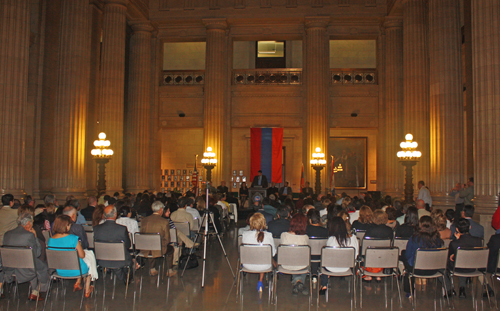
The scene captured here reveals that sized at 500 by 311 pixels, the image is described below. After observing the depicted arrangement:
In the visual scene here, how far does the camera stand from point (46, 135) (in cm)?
1614

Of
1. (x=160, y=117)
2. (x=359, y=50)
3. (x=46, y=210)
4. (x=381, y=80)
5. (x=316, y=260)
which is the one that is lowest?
(x=316, y=260)

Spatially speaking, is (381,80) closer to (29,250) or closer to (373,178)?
(373,178)

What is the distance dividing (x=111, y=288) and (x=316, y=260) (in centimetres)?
373

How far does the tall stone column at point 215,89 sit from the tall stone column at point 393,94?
866 centimetres

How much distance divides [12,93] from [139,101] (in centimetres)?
1028

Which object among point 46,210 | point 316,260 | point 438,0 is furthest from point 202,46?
point 316,260

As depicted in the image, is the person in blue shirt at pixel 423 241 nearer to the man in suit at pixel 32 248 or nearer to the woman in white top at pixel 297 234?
the woman in white top at pixel 297 234

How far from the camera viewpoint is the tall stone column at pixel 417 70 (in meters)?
16.9

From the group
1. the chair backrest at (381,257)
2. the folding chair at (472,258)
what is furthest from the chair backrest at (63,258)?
the folding chair at (472,258)

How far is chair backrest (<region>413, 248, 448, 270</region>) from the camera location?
20.1ft

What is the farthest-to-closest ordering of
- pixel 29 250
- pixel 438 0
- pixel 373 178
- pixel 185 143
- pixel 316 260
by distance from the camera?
1. pixel 185 143
2. pixel 373 178
3. pixel 438 0
4. pixel 316 260
5. pixel 29 250

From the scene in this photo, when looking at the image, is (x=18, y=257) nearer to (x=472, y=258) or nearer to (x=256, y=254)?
(x=256, y=254)

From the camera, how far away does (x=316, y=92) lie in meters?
21.5

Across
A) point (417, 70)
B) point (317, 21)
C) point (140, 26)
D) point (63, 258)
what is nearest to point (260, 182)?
point (417, 70)
